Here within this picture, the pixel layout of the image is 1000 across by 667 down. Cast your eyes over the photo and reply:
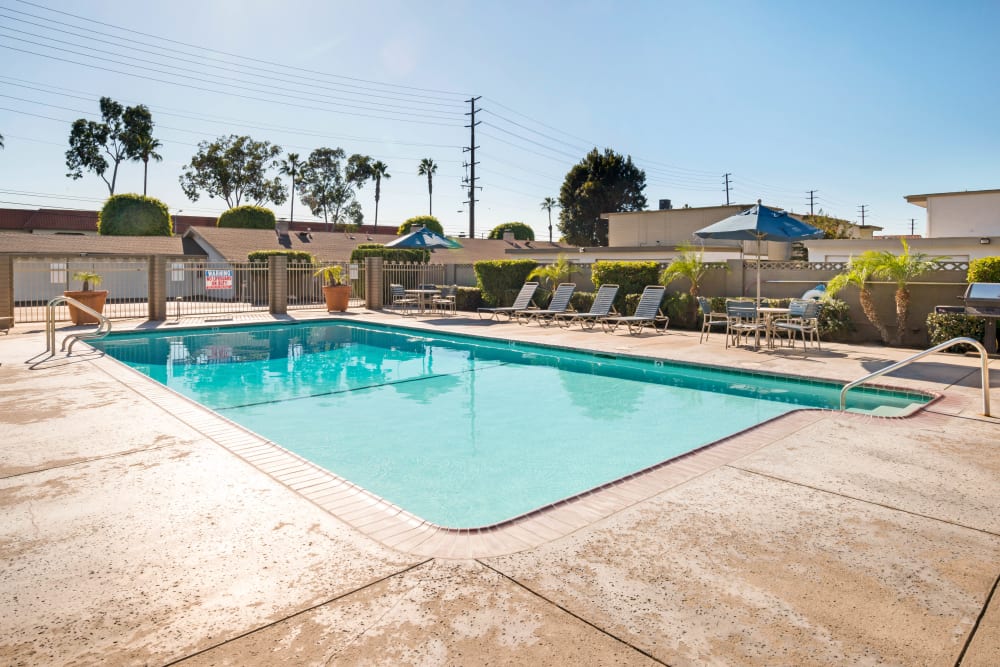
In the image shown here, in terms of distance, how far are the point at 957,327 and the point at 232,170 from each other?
58731 mm

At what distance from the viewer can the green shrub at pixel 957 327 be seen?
10492 millimetres

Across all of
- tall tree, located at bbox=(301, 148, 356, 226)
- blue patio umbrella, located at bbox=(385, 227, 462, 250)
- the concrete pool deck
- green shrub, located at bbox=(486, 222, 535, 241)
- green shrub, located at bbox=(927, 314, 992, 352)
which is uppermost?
tall tree, located at bbox=(301, 148, 356, 226)

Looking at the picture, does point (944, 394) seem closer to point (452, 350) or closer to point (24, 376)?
point (452, 350)

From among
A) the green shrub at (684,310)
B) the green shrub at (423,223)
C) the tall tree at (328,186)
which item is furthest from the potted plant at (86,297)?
the tall tree at (328,186)

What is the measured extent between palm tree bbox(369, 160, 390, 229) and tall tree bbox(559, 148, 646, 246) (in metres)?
22.0

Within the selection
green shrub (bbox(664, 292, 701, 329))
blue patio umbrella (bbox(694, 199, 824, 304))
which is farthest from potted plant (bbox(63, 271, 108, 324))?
blue patio umbrella (bbox(694, 199, 824, 304))

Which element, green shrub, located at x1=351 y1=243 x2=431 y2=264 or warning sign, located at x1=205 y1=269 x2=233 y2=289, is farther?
green shrub, located at x1=351 y1=243 x2=431 y2=264

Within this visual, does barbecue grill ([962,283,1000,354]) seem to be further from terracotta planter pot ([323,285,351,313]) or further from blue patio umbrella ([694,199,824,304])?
terracotta planter pot ([323,285,351,313])

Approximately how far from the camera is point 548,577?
2.82 meters

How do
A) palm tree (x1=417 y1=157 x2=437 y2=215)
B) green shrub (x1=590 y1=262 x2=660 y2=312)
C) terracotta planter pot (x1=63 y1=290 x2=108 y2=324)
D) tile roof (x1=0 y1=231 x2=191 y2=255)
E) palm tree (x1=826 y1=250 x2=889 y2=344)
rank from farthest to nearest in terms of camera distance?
palm tree (x1=417 y1=157 x2=437 y2=215)
tile roof (x1=0 y1=231 x2=191 y2=255)
green shrub (x1=590 y1=262 x2=660 y2=312)
terracotta planter pot (x1=63 y1=290 x2=108 y2=324)
palm tree (x1=826 y1=250 x2=889 y2=344)

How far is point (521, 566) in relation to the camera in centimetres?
295

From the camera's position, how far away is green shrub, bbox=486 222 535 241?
190 ft

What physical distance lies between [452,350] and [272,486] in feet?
30.4

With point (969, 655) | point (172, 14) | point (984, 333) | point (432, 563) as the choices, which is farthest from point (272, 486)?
point (172, 14)
